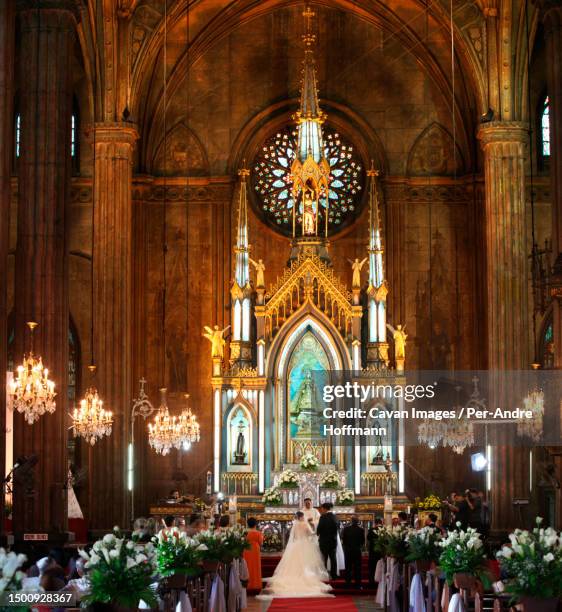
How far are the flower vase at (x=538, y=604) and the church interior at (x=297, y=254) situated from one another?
1195 centimetres

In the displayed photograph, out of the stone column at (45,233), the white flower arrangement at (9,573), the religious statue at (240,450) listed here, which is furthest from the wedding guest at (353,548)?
the white flower arrangement at (9,573)

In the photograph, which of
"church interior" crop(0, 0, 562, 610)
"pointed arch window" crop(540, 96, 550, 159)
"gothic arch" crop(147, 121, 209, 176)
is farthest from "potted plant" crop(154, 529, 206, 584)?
"pointed arch window" crop(540, 96, 550, 159)

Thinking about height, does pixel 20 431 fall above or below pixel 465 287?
below

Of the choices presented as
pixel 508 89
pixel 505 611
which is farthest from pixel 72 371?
pixel 505 611

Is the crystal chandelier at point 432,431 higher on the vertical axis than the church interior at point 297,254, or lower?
lower

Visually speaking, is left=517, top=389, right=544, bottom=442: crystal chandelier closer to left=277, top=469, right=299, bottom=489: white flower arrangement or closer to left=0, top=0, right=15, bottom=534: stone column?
left=277, top=469, right=299, bottom=489: white flower arrangement

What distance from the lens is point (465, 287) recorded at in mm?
36500

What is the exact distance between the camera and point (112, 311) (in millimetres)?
30875

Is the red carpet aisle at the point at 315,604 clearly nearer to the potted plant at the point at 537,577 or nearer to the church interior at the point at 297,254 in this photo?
the church interior at the point at 297,254

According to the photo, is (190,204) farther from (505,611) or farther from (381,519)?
(505,611)

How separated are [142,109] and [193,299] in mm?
5394

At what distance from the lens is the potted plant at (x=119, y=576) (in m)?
11.6

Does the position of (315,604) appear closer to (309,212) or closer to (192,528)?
(192,528)

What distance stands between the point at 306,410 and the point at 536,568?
21.6 m
